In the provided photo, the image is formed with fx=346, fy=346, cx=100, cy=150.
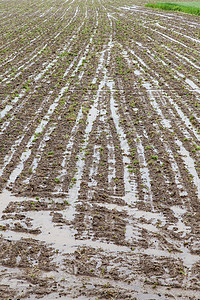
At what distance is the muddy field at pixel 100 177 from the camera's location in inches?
236

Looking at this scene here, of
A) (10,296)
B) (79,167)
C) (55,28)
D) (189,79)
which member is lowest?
(10,296)

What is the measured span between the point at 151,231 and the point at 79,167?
2.93 metres

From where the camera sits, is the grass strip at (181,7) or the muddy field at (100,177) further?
the grass strip at (181,7)

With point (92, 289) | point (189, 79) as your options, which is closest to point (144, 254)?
point (92, 289)

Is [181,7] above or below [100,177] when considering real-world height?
above

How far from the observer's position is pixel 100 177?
8.71 m

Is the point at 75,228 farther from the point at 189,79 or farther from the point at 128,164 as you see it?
the point at 189,79

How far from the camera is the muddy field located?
6.00 metres

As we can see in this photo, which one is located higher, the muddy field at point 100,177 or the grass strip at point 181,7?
the grass strip at point 181,7

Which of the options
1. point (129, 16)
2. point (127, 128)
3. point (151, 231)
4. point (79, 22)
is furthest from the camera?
point (129, 16)

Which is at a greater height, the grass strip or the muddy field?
the grass strip

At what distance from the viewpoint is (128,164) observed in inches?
367

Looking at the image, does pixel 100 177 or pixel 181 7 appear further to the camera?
pixel 181 7

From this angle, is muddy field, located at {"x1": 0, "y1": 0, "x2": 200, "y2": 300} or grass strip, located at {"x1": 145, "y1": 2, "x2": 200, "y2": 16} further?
grass strip, located at {"x1": 145, "y1": 2, "x2": 200, "y2": 16}
